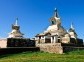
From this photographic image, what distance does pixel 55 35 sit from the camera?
179ft

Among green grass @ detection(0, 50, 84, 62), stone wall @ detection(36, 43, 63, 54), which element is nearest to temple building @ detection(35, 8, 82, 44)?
stone wall @ detection(36, 43, 63, 54)

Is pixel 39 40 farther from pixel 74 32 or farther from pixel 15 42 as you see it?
pixel 74 32

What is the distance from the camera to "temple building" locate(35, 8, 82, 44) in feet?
182

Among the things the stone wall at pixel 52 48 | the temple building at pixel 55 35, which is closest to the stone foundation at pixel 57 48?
the stone wall at pixel 52 48

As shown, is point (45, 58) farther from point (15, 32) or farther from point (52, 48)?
point (15, 32)

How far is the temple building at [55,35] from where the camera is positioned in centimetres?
5547

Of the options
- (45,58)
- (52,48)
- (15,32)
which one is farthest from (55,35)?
(45,58)

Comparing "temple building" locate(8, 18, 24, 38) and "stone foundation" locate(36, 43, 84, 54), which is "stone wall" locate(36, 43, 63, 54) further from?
"temple building" locate(8, 18, 24, 38)

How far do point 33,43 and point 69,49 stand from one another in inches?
429

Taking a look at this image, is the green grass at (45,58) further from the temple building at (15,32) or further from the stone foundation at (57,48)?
the temple building at (15,32)

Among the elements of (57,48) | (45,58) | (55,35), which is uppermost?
(55,35)

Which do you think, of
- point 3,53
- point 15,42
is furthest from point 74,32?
point 3,53

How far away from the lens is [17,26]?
216 ft

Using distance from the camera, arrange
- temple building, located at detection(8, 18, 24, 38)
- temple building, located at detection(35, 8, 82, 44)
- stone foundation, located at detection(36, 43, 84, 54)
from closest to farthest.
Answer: stone foundation, located at detection(36, 43, 84, 54), temple building, located at detection(35, 8, 82, 44), temple building, located at detection(8, 18, 24, 38)
